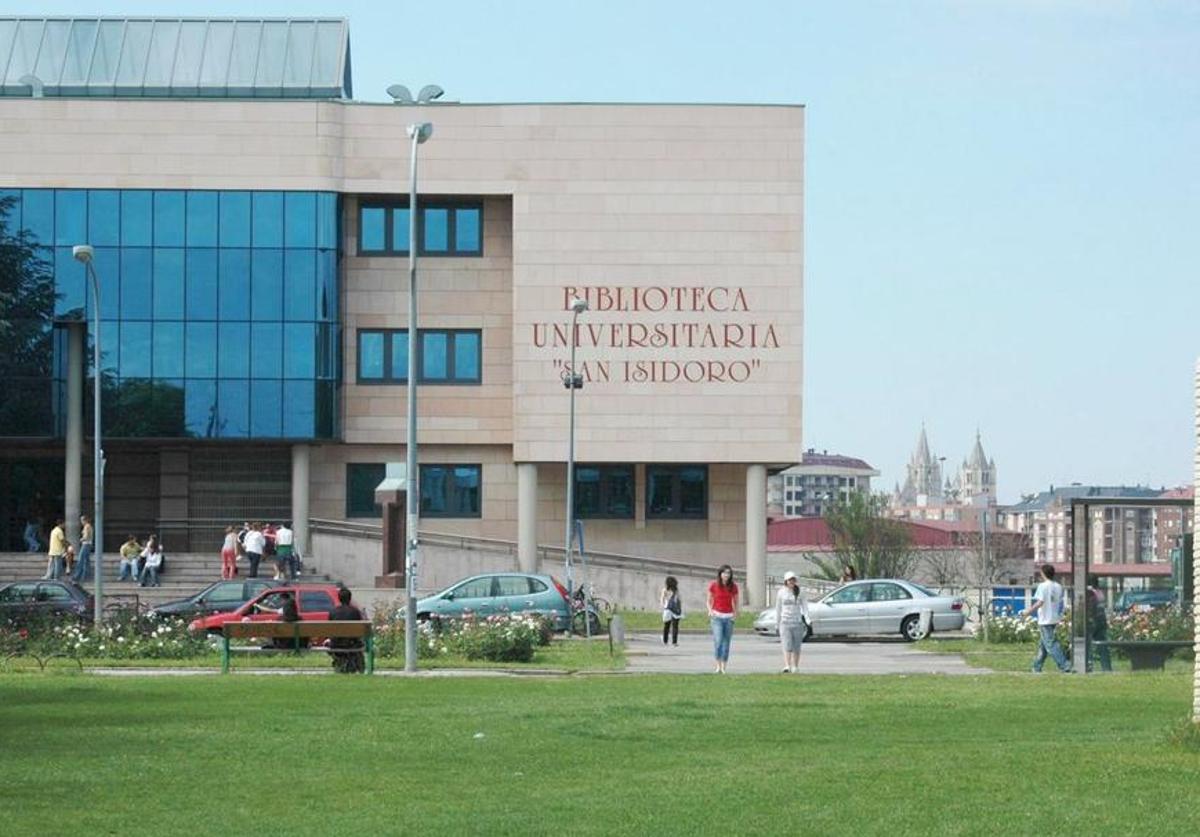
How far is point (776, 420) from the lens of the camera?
6738 cm

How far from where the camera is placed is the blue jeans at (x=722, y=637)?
32.8 meters

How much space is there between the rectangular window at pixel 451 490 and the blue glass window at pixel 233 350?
668cm

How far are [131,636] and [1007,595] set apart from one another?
73.1 ft

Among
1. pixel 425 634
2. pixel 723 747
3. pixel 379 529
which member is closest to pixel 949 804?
pixel 723 747

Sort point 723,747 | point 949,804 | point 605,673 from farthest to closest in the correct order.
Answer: point 605,673, point 723,747, point 949,804

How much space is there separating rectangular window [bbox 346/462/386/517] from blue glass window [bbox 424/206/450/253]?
263 inches

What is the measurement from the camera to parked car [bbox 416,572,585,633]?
152ft

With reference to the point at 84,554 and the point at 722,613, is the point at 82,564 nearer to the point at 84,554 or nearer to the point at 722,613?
the point at 84,554

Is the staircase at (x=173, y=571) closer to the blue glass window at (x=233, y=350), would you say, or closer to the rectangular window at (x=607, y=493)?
the blue glass window at (x=233, y=350)

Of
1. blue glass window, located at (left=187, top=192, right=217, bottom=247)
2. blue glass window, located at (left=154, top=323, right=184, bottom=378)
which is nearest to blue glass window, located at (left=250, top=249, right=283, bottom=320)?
blue glass window, located at (left=187, top=192, right=217, bottom=247)

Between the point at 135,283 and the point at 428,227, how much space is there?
9023mm

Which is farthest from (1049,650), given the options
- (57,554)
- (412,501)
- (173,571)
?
(173,571)

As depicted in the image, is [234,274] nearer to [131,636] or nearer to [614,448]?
[614,448]

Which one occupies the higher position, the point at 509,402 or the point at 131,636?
the point at 509,402
